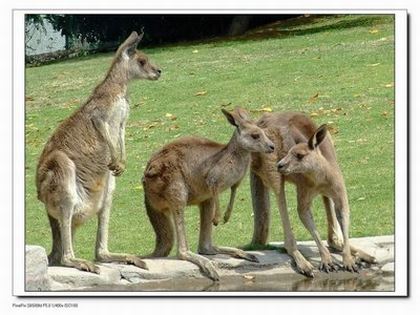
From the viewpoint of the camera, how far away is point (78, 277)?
30.2 ft

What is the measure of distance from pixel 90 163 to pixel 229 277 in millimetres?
1577

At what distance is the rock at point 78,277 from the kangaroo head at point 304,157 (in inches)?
69.3

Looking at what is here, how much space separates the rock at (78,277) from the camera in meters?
9.15

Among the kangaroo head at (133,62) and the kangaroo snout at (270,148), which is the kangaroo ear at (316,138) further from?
the kangaroo head at (133,62)

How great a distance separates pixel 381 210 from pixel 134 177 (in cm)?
393

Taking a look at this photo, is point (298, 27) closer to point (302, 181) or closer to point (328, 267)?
point (302, 181)

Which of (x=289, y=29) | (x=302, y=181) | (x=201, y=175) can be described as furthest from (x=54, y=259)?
(x=289, y=29)

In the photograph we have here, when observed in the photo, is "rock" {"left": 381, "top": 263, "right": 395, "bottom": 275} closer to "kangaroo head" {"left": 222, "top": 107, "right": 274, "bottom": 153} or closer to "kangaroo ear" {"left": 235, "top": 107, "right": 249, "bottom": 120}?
"kangaroo head" {"left": 222, "top": 107, "right": 274, "bottom": 153}

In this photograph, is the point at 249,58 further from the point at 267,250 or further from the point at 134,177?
the point at 267,250

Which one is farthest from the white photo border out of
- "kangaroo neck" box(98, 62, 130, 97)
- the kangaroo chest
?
the kangaroo chest

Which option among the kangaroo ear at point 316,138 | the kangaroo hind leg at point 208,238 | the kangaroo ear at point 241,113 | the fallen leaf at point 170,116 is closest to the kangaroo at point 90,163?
the kangaroo hind leg at point 208,238

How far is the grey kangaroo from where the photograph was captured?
390 inches
